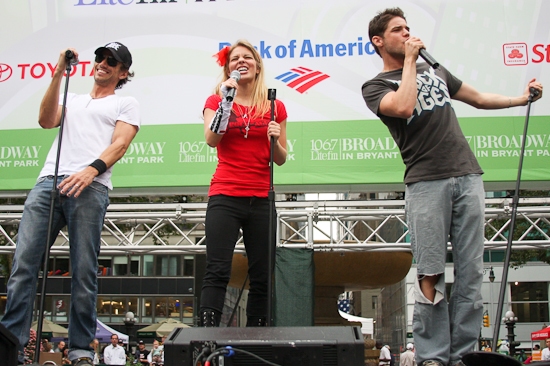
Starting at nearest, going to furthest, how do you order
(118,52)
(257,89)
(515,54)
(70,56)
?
(70,56)
(118,52)
(257,89)
(515,54)

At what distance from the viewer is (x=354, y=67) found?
5879mm

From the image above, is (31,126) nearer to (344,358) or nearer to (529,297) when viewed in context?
(344,358)

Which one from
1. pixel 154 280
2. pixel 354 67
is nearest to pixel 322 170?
pixel 354 67

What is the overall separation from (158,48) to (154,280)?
26102 millimetres

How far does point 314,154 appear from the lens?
19.1 ft

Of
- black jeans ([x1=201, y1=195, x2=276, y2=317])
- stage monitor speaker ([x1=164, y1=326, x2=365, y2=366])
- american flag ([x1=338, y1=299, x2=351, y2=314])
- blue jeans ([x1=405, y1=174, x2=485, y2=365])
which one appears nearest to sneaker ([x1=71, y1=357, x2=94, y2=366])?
black jeans ([x1=201, y1=195, x2=276, y2=317])

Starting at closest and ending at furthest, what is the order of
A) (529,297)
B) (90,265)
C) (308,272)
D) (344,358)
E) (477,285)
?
(344,358) < (477,285) < (90,265) < (308,272) < (529,297)

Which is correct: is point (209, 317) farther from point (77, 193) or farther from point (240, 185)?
point (77, 193)

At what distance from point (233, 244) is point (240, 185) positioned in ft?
0.92

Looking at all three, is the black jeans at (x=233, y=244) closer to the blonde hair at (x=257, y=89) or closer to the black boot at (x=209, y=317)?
the black boot at (x=209, y=317)

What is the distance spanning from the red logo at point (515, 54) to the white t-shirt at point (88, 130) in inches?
159

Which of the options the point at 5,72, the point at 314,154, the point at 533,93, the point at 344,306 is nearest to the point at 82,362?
the point at 533,93

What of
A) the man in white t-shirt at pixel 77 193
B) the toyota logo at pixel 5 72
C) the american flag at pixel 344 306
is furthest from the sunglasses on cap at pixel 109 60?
the american flag at pixel 344 306

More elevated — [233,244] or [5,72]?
[5,72]
